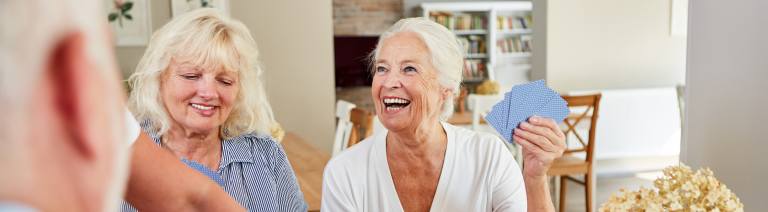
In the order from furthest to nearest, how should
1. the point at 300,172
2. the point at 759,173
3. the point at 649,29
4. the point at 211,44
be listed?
the point at 649,29 < the point at 300,172 < the point at 759,173 < the point at 211,44

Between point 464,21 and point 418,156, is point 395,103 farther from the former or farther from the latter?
point 464,21

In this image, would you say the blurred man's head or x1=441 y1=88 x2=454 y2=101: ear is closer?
the blurred man's head

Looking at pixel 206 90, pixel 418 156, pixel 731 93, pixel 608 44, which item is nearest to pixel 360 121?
pixel 418 156

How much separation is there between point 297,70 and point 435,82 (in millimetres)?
3045

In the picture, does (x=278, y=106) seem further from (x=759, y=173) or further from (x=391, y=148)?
(x=759, y=173)

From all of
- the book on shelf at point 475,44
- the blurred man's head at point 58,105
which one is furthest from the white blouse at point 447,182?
the book on shelf at point 475,44

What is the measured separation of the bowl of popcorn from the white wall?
0.50m

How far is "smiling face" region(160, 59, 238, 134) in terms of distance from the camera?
136 centimetres

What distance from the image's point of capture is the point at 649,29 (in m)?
4.98

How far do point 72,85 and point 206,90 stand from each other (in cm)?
128

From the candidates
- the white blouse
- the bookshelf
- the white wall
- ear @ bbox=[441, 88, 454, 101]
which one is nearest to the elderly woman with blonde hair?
the white blouse

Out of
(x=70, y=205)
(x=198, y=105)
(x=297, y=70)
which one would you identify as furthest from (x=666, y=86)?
(x=70, y=205)

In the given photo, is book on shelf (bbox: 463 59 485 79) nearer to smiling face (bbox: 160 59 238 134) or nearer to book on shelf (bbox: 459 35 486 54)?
book on shelf (bbox: 459 35 486 54)

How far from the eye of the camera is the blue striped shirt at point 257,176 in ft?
4.75
